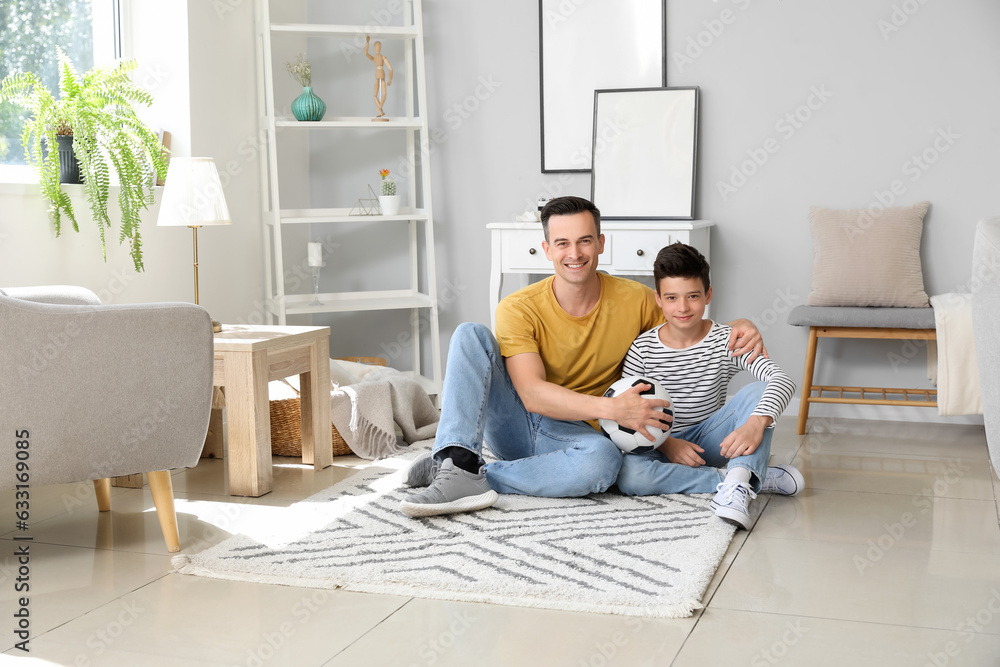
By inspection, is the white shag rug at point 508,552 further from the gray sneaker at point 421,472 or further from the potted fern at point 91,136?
the potted fern at point 91,136

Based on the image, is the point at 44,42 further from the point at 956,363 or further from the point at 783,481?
the point at 956,363

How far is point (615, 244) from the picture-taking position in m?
3.61

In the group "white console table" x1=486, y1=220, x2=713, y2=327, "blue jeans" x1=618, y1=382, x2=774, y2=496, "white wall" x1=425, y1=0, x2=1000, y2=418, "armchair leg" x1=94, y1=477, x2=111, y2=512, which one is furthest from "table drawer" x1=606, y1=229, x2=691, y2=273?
"armchair leg" x1=94, y1=477, x2=111, y2=512

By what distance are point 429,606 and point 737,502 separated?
84cm

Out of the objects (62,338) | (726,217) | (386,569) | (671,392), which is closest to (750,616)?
(386,569)

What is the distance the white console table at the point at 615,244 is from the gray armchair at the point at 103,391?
152 centimetres

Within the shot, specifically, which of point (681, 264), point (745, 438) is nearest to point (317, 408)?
point (681, 264)

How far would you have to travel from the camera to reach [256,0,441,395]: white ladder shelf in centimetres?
386

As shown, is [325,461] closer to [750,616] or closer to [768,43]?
[750,616]

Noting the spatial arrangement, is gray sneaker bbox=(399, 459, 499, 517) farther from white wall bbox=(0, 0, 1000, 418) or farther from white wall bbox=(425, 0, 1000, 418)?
white wall bbox=(425, 0, 1000, 418)

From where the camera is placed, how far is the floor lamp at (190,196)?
9.47 ft

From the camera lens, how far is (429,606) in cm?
182

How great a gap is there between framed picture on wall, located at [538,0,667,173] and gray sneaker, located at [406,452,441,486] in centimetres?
186

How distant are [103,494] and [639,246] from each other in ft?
6.70
